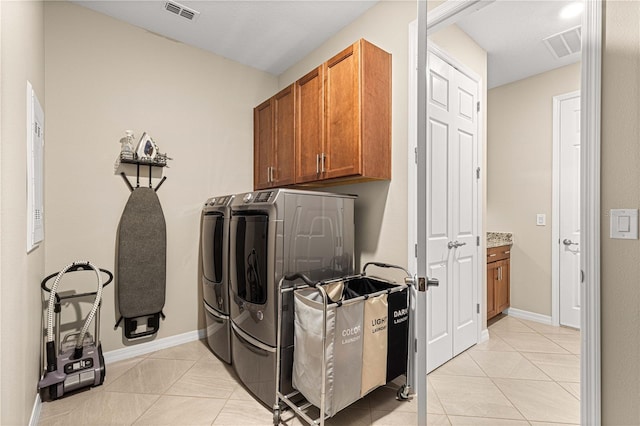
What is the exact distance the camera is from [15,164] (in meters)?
1.28

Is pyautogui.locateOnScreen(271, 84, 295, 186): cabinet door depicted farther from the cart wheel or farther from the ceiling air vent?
the cart wheel

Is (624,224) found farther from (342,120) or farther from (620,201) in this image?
(342,120)

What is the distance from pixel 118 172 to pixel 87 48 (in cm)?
103

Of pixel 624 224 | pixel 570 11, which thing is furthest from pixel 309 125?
pixel 570 11

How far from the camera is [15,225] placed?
1.29m

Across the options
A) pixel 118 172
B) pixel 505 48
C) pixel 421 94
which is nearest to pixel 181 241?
pixel 118 172

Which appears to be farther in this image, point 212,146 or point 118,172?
point 212,146

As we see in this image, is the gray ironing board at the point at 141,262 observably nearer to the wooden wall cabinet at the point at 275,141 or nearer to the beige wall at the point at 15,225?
the beige wall at the point at 15,225

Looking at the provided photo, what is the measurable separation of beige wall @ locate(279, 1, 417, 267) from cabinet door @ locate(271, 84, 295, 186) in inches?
26.4

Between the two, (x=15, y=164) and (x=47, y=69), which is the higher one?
(x=47, y=69)

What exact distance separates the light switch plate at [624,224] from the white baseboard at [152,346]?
10.5 ft

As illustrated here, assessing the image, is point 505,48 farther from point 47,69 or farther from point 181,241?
point 47,69

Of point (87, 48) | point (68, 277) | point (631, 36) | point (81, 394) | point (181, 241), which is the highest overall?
point (87, 48)

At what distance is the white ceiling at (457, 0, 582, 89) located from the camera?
2.31 m
